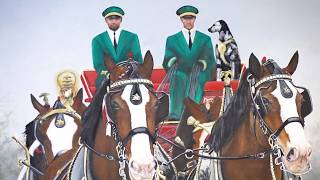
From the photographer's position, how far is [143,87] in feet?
11.2

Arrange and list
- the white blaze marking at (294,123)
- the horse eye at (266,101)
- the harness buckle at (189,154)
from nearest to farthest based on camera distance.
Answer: the white blaze marking at (294,123) < the horse eye at (266,101) < the harness buckle at (189,154)

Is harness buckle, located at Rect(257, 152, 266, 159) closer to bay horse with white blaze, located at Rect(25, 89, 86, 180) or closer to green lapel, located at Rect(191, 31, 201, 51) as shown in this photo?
green lapel, located at Rect(191, 31, 201, 51)

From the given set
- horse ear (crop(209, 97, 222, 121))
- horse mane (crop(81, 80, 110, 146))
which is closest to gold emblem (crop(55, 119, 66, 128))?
horse mane (crop(81, 80, 110, 146))

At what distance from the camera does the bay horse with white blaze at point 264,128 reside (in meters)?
3.21

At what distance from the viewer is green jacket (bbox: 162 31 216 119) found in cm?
398

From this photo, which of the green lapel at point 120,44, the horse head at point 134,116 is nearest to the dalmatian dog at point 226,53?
the green lapel at point 120,44

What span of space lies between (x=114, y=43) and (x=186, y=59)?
1.78 feet

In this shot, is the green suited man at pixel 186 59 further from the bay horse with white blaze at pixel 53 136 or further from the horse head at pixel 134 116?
the bay horse with white blaze at pixel 53 136

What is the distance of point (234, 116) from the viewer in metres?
3.45

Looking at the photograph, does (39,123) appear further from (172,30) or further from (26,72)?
(172,30)

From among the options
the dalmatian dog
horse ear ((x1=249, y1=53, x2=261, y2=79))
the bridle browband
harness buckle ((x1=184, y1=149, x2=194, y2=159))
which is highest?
the dalmatian dog

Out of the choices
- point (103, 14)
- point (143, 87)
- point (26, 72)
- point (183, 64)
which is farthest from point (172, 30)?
point (26, 72)

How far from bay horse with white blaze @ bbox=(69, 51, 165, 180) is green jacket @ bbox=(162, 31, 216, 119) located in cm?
47

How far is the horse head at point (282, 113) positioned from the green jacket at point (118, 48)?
99cm
